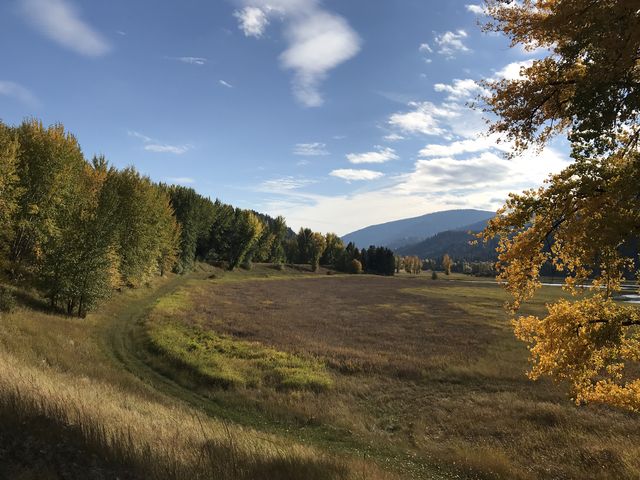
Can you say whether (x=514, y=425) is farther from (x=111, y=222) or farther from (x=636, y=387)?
(x=111, y=222)

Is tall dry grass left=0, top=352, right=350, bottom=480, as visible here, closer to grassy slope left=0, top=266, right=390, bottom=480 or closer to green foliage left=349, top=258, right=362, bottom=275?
grassy slope left=0, top=266, right=390, bottom=480

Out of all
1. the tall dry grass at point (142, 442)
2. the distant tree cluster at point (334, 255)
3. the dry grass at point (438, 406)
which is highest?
the distant tree cluster at point (334, 255)

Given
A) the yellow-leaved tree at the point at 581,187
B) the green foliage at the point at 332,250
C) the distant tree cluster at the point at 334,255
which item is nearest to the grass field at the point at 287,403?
the yellow-leaved tree at the point at 581,187

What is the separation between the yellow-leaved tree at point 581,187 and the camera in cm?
779

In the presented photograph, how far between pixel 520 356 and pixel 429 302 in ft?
159

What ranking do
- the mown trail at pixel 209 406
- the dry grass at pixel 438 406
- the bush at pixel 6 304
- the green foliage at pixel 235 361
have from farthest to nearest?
the bush at pixel 6 304
the green foliage at pixel 235 361
the dry grass at pixel 438 406
the mown trail at pixel 209 406

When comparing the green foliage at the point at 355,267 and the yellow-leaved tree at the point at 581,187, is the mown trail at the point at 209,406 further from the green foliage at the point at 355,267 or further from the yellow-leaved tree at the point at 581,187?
the green foliage at the point at 355,267

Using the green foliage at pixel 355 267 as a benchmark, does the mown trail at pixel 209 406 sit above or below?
below

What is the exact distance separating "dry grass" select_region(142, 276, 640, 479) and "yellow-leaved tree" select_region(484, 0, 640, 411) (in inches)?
226

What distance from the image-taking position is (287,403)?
22.2 meters

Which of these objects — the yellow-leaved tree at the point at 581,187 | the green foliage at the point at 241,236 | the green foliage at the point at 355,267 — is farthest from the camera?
the green foliage at the point at 355,267

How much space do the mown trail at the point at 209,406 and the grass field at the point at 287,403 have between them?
0.13 m

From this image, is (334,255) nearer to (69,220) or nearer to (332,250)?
(332,250)

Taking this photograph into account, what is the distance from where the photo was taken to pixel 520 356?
121ft
